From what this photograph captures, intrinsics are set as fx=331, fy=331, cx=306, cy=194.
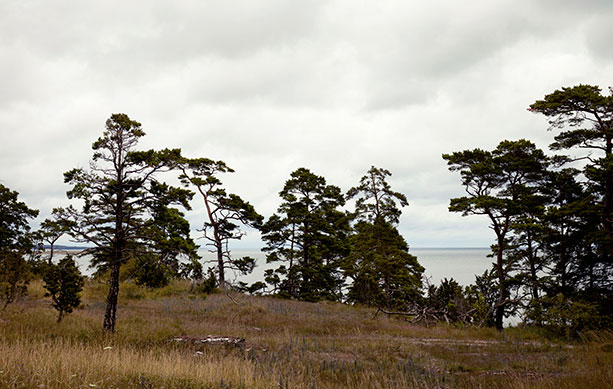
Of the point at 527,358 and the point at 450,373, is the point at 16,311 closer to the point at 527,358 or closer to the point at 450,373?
the point at 450,373

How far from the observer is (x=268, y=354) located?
388 inches

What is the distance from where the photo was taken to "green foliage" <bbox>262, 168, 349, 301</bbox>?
3184 cm

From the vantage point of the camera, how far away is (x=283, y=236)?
32312mm

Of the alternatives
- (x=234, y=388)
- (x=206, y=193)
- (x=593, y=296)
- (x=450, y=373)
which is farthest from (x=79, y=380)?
(x=206, y=193)

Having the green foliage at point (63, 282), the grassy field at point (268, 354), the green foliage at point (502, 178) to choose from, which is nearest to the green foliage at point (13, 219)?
the grassy field at point (268, 354)

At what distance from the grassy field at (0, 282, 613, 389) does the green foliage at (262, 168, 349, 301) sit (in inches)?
400

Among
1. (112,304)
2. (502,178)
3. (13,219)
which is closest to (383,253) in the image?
(502,178)

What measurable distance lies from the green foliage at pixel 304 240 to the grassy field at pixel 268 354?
1016 cm

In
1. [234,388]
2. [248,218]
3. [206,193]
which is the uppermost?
[206,193]

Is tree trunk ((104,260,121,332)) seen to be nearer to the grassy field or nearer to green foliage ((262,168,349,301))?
the grassy field

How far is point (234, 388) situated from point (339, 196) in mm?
29513

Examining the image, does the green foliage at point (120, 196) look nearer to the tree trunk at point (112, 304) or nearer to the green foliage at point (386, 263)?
the tree trunk at point (112, 304)

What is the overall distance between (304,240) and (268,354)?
2215cm

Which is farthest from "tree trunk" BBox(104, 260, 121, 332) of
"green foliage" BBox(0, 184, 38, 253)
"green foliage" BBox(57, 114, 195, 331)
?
"green foliage" BBox(0, 184, 38, 253)
